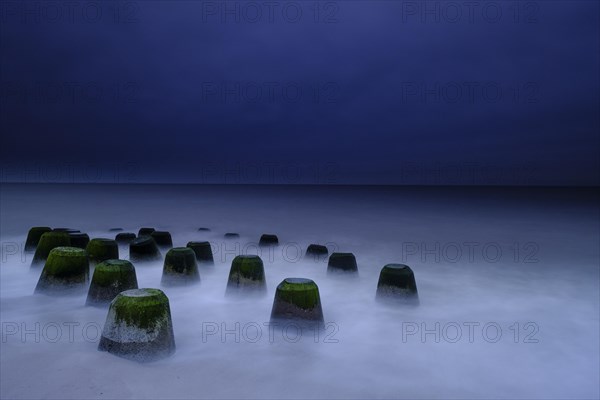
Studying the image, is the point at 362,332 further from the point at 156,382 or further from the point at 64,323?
the point at 64,323

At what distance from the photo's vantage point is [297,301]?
3.30 m

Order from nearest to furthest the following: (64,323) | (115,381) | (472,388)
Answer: (115,381) → (472,388) → (64,323)

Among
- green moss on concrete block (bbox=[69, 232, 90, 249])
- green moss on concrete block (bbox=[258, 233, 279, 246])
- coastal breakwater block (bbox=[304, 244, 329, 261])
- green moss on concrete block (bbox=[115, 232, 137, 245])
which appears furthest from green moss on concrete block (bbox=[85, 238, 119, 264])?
green moss on concrete block (bbox=[258, 233, 279, 246])

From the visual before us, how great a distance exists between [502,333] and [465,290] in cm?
143

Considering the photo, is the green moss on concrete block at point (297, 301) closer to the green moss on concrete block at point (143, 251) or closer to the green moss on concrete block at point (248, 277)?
the green moss on concrete block at point (248, 277)

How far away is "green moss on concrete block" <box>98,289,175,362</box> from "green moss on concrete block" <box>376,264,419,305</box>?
215cm

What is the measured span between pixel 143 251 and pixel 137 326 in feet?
9.03

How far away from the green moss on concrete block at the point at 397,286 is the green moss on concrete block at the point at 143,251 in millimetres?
2712

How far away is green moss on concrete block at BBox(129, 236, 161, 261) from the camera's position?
17.4 feet

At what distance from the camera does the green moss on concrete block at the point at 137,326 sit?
8.81ft

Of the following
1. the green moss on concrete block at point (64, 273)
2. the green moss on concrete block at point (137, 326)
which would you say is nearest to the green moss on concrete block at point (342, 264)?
the green moss on concrete block at point (64, 273)

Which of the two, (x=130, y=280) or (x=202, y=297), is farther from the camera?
(x=202, y=297)

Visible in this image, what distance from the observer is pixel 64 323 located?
3.42 metres

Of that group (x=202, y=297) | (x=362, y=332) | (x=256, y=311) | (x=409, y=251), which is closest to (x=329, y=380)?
(x=362, y=332)
